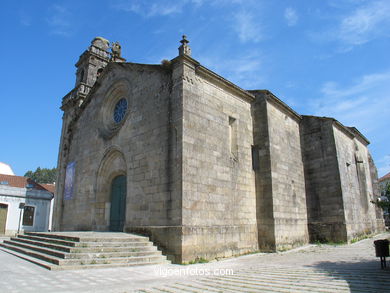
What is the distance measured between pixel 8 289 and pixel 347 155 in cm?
1666

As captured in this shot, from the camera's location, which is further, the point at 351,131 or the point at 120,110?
the point at 351,131

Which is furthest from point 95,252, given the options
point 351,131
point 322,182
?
point 351,131

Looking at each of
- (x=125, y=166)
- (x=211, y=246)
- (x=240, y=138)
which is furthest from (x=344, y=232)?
(x=125, y=166)

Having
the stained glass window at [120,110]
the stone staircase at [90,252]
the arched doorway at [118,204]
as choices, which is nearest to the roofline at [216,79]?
the stained glass window at [120,110]

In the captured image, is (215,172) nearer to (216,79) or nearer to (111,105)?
(216,79)

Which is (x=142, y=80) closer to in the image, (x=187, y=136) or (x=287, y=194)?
(x=187, y=136)

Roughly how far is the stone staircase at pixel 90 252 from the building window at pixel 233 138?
4635mm

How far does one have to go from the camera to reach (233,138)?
1207 cm

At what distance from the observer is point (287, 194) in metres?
13.0

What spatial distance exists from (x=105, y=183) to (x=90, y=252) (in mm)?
5478

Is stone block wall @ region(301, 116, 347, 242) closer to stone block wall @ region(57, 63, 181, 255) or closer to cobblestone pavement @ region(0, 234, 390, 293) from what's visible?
cobblestone pavement @ region(0, 234, 390, 293)

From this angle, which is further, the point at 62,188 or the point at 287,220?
the point at 62,188

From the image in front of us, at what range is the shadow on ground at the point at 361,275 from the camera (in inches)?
195

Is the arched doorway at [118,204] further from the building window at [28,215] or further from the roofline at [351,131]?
the building window at [28,215]
